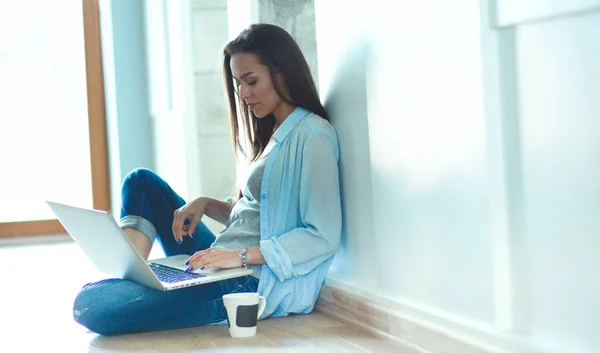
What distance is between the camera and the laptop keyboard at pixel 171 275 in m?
2.01

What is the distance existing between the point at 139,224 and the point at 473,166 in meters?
1.10

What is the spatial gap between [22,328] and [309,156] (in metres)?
0.91

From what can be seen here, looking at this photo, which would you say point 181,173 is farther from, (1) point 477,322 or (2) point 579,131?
(2) point 579,131

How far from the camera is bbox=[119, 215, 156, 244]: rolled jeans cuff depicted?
2.35 m

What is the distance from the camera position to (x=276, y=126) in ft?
7.59

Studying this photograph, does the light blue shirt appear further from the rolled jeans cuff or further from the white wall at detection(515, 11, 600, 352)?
the white wall at detection(515, 11, 600, 352)

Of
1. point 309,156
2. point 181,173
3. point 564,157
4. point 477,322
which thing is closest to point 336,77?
point 309,156

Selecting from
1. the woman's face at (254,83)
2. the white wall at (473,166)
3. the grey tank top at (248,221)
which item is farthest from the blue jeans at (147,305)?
the woman's face at (254,83)

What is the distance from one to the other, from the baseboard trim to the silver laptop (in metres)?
0.25

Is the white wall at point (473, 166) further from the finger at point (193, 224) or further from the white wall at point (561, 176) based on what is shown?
the finger at point (193, 224)

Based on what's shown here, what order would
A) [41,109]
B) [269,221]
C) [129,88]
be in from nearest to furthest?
[269,221] < [129,88] < [41,109]

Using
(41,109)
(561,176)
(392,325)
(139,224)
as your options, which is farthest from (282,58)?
(41,109)

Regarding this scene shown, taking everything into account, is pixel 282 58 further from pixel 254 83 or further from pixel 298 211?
pixel 298 211

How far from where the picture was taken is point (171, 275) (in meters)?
2.07
